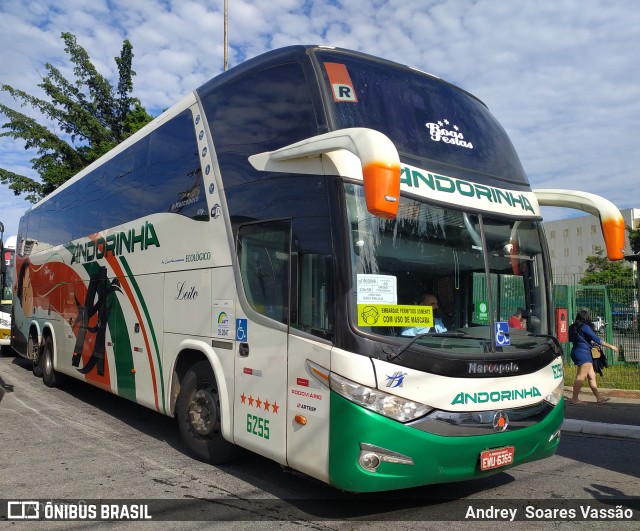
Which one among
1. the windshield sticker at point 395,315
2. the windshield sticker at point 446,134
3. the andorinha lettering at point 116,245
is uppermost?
the windshield sticker at point 446,134

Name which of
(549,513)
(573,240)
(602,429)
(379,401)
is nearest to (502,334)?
(379,401)

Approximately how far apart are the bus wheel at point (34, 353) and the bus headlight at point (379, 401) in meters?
9.71

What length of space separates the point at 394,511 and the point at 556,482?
1928 mm

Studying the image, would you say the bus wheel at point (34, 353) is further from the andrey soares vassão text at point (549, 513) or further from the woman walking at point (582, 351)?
the woman walking at point (582, 351)

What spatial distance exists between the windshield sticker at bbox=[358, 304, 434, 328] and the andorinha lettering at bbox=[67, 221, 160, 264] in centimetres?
359

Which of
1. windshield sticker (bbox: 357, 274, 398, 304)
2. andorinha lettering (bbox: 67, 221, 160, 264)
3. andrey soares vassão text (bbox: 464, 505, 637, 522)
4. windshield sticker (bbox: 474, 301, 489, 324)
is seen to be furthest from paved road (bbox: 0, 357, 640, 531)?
andorinha lettering (bbox: 67, 221, 160, 264)

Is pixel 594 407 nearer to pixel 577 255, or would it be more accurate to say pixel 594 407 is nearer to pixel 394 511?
pixel 394 511

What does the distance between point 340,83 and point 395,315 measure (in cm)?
203

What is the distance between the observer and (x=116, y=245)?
827 cm

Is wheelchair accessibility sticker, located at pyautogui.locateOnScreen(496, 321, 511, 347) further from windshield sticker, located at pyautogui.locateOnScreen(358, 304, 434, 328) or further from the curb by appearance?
the curb

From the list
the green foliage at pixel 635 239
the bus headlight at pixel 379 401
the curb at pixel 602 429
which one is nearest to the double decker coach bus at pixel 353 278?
the bus headlight at pixel 379 401

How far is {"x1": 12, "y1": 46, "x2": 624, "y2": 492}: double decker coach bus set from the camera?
426 centimetres

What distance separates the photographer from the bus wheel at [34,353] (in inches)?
477

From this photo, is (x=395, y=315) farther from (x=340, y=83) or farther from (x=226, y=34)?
(x=226, y=34)
